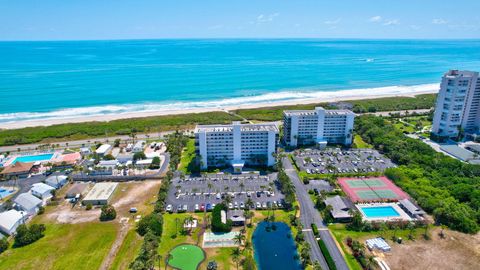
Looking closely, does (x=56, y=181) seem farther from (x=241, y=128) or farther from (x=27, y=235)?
(x=241, y=128)

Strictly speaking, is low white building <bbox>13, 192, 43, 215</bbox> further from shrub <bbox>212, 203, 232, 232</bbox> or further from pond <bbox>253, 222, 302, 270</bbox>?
pond <bbox>253, 222, 302, 270</bbox>

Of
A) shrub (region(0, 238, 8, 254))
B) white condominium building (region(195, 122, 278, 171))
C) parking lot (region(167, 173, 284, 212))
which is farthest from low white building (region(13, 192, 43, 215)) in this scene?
white condominium building (region(195, 122, 278, 171))

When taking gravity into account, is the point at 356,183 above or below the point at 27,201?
below

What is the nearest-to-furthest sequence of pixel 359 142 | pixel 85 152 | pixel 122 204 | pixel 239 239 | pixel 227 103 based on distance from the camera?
pixel 239 239 → pixel 122 204 → pixel 85 152 → pixel 359 142 → pixel 227 103

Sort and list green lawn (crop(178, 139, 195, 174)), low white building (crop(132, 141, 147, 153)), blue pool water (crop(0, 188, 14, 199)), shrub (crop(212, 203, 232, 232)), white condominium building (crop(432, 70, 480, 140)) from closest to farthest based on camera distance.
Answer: shrub (crop(212, 203, 232, 232)) → blue pool water (crop(0, 188, 14, 199)) → green lawn (crop(178, 139, 195, 174)) → low white building (crop(132, 141, 147, 153)) → white condominium building (crop(432, 70, 480, 140))

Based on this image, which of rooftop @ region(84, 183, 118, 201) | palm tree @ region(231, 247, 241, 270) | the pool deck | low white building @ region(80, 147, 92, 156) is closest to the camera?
palm tree @ region(231, 247, 241, 270)

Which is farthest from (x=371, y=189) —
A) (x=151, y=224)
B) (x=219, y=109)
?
(x=219, y=109)
